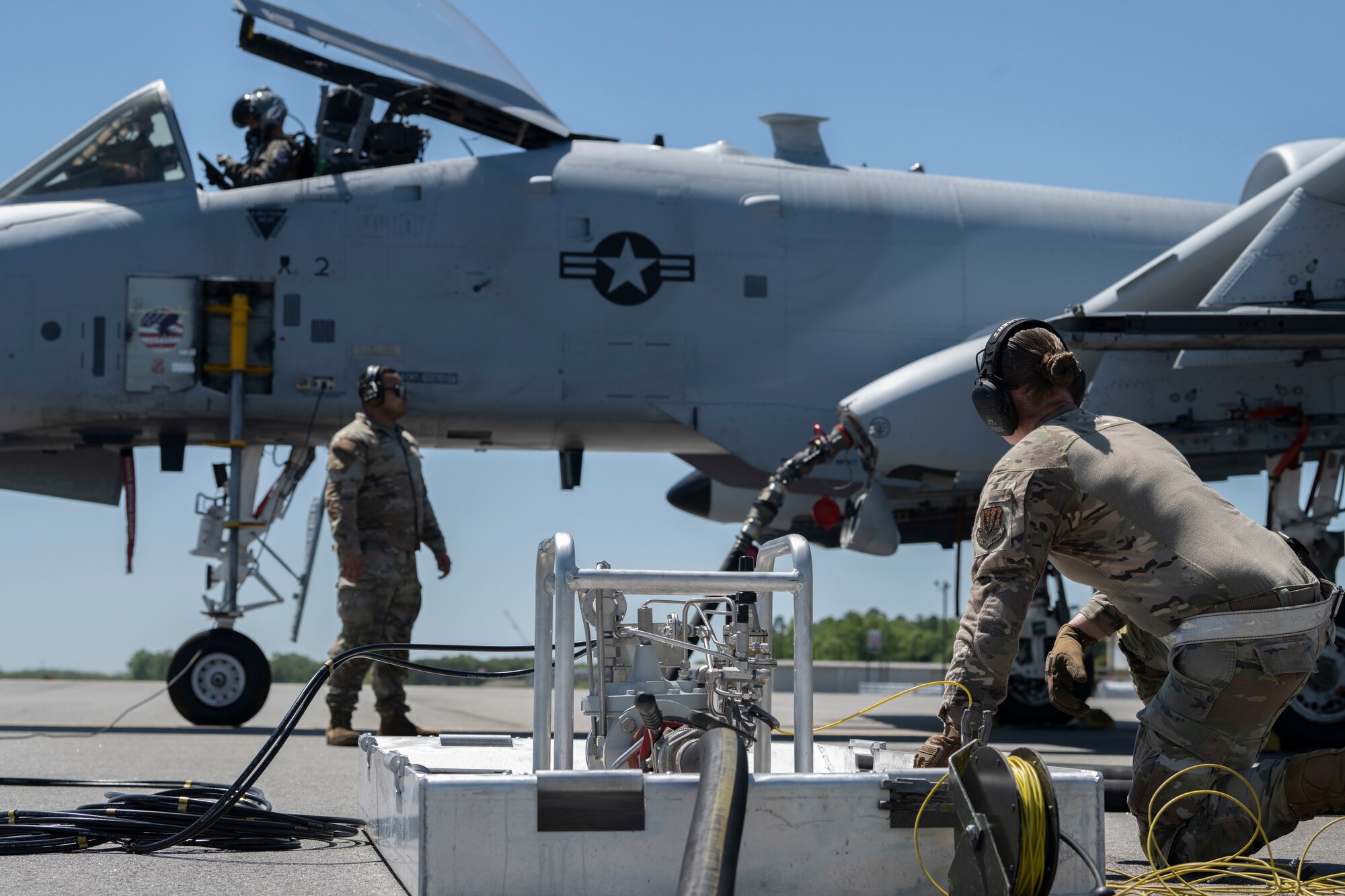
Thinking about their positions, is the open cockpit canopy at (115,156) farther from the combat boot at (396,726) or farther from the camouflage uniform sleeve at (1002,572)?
the camouflage uniform sleeve at (1002,572)

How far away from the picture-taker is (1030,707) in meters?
9.22

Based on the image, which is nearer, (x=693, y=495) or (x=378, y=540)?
(x=378, y=540)

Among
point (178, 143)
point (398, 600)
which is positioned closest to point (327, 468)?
point (398, 600)

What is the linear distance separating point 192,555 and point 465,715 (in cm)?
270

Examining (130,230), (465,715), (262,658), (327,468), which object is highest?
(130,230)

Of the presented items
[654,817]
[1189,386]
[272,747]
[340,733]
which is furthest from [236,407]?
[654,817]

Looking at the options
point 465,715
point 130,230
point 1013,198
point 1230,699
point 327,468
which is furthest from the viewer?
point 465,715

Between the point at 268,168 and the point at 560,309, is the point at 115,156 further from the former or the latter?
A: the point at 560,309

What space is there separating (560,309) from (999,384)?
19.5 feet

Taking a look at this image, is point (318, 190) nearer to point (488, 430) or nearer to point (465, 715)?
point (488, 430)

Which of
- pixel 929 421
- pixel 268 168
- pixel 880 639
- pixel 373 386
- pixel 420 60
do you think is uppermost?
pixel 420 60

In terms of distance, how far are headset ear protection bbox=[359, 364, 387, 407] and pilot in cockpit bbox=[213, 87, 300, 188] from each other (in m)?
2.53

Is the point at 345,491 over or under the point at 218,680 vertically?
over

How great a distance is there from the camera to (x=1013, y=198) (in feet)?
33.3
